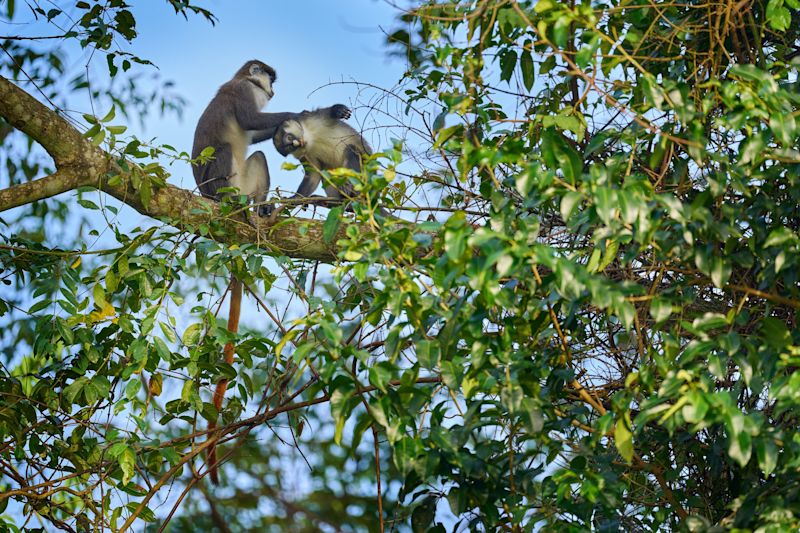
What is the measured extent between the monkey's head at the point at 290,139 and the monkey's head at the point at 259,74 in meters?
1.06

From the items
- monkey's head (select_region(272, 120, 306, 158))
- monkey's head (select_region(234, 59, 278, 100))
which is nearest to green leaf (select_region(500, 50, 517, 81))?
monkey's head (select_region(272, 120, 306, 158))

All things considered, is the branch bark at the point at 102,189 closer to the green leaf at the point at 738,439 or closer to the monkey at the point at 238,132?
the monkey at the point at 238,132

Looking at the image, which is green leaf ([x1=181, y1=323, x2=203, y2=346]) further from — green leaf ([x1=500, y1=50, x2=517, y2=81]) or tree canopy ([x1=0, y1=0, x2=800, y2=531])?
green leaf ([x1=500, y1=50, x2=517, y2=81])

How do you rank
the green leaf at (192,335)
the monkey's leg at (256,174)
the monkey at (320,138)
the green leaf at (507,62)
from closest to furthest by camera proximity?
the green leaf at (507,62) → the green leaf at (192,335) → the monkey's leg at (256,174) → the monkey at (320,138)

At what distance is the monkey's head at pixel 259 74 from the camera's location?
21.0 ft

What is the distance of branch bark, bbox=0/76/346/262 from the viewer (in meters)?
3.11

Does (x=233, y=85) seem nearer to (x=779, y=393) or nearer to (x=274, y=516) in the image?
(x=274, y=516)

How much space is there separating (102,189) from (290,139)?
2187mm

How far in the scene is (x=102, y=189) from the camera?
10.8 ft

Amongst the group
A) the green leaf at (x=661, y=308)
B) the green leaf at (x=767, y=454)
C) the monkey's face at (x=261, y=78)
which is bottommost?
the green leaf at (x=767, y=454)

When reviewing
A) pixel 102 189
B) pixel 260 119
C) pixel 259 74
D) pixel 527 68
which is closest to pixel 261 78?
pixel 259 74

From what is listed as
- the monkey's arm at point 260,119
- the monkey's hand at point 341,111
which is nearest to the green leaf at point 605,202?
the monkey's hand at point 341,111

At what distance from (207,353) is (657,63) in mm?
1666

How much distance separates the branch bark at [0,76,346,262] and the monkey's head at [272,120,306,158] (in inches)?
77.4
